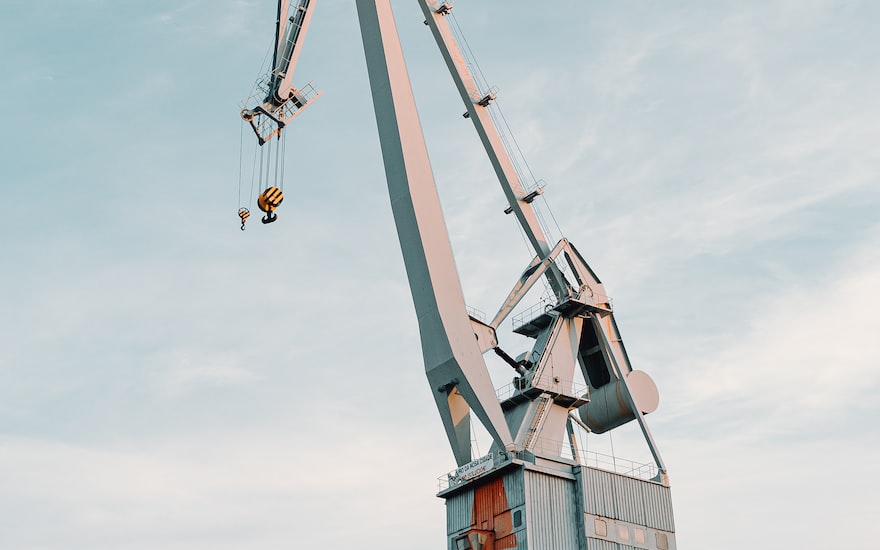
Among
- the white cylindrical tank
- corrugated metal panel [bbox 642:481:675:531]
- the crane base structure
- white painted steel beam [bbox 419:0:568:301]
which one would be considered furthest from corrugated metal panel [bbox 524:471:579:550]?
white painted steel beam [bbox 419:0:568:301]

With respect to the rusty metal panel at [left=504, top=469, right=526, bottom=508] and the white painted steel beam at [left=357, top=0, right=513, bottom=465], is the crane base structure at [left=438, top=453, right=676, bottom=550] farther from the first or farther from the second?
the white painted steel beam at [left=357, top=0, right=513, bottom=465]

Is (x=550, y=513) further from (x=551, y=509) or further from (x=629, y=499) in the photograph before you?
(x=629, y=499)

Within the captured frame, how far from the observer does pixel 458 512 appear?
116ft

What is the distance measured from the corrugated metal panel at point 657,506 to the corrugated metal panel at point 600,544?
198 cm

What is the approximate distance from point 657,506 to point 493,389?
7.81 meters

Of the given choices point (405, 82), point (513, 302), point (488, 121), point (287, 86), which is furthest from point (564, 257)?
point (287, 86)

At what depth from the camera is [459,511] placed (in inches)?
1394

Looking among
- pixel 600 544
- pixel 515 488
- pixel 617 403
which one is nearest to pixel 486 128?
pixel 617 403

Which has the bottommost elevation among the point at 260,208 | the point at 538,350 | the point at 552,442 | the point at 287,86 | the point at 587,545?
the point at 587,545

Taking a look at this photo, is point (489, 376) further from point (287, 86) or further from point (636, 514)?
point (287, 86)

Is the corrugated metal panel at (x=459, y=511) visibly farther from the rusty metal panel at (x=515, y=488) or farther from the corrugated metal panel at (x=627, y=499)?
the corrugated metal panel at (x=627, y=499)

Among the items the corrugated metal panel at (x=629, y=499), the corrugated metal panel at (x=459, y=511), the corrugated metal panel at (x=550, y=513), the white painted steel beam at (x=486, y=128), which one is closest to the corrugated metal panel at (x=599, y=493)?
the corrugated metal panel at (x=629, y=499)

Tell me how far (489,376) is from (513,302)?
509 cm

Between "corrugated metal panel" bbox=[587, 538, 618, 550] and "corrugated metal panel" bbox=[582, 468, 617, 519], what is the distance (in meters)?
0.88
